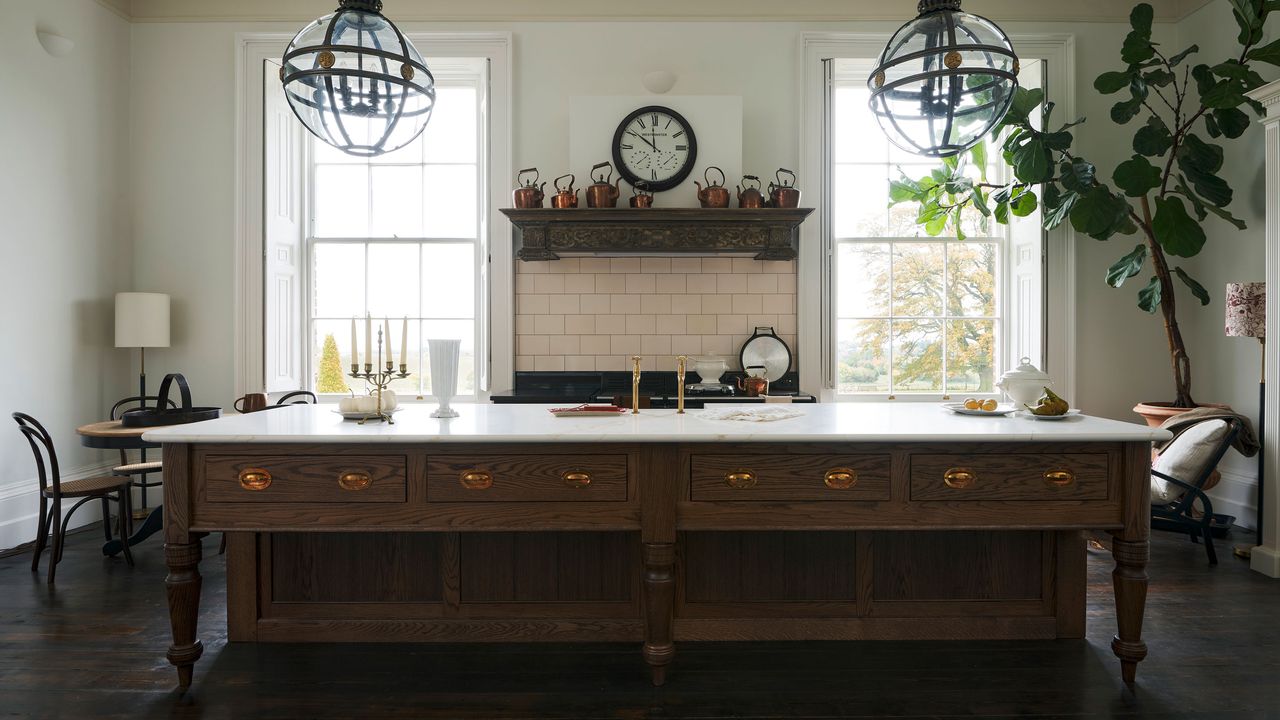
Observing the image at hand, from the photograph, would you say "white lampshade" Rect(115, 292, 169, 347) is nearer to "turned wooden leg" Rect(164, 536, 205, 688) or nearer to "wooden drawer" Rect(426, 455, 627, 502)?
"turned wooden leg" Rect(164, 536, 205, 688)

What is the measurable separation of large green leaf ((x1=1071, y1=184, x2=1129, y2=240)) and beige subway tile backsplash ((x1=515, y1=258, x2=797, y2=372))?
1.85 metres

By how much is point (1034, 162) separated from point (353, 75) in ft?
13.6

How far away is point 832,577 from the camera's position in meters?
2.77

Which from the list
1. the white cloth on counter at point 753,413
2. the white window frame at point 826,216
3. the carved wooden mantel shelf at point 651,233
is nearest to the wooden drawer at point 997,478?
the white cloth on counter at point 753,413

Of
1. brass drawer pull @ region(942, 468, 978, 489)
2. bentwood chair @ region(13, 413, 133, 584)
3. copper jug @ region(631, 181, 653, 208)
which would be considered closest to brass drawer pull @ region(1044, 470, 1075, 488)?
brass drawer pull @ region(942, 468, 978, 489)

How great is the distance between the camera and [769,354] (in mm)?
5145

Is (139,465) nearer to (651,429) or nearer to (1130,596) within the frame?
(651,429)

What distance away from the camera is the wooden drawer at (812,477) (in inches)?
92.7

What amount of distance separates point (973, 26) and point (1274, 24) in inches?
145

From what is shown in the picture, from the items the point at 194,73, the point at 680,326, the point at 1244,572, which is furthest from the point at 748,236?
the point at 194,73

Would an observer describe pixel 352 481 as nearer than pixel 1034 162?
Yes

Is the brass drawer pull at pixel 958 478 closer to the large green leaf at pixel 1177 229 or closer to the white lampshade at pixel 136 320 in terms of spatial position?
the large green leaf at pixel 1177 229

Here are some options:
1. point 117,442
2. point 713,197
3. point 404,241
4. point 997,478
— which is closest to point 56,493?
point 117,442

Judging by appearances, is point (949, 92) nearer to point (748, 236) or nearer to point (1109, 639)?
point (1109, 639)
